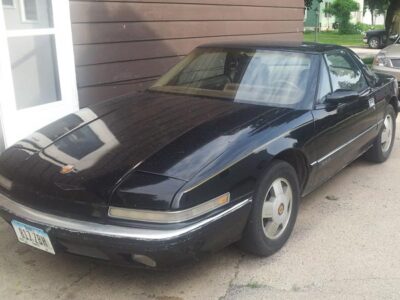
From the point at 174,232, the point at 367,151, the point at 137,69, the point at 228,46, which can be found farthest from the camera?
the point at 137,69

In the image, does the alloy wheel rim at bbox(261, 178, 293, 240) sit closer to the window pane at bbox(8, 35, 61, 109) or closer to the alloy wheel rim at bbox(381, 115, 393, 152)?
the alloy wheel rim at bbox(381, 115, 393, 152)

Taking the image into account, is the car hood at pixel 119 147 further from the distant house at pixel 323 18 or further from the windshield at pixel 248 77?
the distant house at pixel 323 18

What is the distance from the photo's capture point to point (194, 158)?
2.99 meters

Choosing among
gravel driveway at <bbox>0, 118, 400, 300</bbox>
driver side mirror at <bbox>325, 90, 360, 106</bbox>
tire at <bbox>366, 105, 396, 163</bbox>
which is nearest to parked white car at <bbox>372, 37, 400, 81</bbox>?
tire at <bbox>366, 105, 396, 163</bbox>

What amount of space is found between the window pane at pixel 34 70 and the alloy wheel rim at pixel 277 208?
302 centimetres

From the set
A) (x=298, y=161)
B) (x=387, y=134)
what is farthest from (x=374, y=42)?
(x=298, y=161)

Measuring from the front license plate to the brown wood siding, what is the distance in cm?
286

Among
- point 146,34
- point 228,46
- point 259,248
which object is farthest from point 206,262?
point 146,34

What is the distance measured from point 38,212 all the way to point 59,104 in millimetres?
2761

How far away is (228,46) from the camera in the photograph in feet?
14.8

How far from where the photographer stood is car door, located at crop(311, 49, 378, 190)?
A: 395cm

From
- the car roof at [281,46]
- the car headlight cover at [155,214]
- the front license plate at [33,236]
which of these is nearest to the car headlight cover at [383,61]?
the car roof at [281,46]

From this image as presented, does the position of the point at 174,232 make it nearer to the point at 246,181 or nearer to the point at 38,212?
the point at 246,181

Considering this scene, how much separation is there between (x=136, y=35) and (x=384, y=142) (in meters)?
3.21
